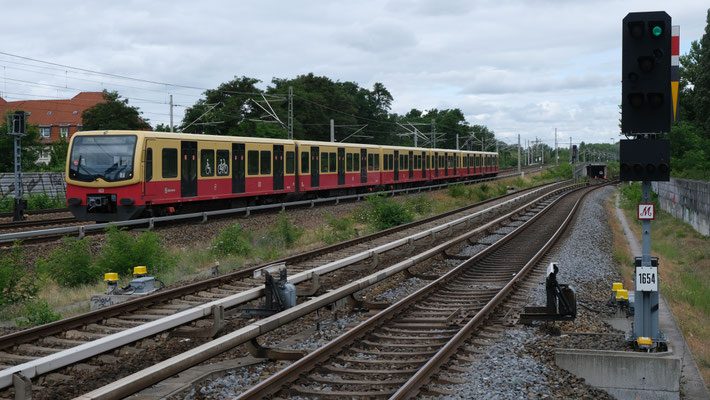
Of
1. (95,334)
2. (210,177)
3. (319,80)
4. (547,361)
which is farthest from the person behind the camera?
(319,80)

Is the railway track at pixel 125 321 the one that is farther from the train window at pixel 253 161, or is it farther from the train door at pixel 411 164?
the train door at pixel 411 164

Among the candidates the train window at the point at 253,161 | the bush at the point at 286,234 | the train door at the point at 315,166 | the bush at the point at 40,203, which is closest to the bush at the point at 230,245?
the bush at the point at 286,234

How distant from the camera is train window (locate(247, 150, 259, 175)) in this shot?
25.4 metres

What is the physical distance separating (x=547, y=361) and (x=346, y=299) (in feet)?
13.0

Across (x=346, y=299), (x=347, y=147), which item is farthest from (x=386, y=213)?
(x=346, y=299)

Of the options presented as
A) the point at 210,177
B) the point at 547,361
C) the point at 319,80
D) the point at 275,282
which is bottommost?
the point at 547,361

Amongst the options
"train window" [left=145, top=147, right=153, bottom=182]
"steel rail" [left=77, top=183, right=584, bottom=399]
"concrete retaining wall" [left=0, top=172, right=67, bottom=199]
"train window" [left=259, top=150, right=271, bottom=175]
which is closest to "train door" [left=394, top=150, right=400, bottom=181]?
"train window" [left=259, top=150, right=271, bottom=175]

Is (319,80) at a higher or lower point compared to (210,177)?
higher

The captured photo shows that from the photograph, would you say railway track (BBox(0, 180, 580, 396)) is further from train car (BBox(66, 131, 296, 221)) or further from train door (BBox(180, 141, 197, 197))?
train door (BBox(180, 141, 197, 197))

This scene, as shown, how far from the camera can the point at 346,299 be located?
1086cm

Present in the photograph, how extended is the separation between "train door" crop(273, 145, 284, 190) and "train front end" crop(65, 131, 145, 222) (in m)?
7.95

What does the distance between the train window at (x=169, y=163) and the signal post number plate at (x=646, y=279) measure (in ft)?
52.5

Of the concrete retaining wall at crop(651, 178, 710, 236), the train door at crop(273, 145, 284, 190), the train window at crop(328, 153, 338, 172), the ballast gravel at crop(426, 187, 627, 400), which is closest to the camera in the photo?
the ballast gravel at crop(426, 187, 627, 400)

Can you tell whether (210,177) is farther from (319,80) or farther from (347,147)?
(319,80)
